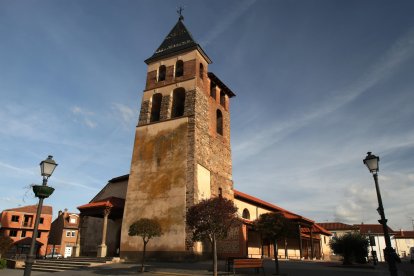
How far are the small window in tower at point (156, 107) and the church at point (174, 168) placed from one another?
9 cm

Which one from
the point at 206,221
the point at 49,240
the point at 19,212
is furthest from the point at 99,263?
the point at 49,240

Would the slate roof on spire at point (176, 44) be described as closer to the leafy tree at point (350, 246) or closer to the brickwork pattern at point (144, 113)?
the brickwork pattern at point (144, 113)

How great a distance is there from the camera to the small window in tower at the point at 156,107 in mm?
Answer: 26734

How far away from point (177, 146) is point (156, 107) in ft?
18.6

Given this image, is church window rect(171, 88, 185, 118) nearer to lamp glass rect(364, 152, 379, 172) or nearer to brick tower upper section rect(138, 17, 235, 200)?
brick tower upper section rect(138, 17, 235, 200)

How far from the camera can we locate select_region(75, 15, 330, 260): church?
829 inches

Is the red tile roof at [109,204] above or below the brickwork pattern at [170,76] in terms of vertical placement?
below

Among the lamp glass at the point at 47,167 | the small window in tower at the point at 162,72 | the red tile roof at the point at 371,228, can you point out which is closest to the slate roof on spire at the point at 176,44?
the small window in tower at the point at 162,72

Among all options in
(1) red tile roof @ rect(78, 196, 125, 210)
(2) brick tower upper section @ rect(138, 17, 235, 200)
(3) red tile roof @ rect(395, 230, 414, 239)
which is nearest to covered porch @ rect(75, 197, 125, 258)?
(1) red tile roof @ rect(78, 196, 125, 210)

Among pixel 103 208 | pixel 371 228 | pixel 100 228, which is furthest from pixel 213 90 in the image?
pixel 371 228

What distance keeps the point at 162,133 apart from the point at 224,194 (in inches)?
278

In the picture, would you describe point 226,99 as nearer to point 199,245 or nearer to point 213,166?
point 213,166

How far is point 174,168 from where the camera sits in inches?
876

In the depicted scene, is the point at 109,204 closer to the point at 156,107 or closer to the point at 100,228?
the point at 100,228
